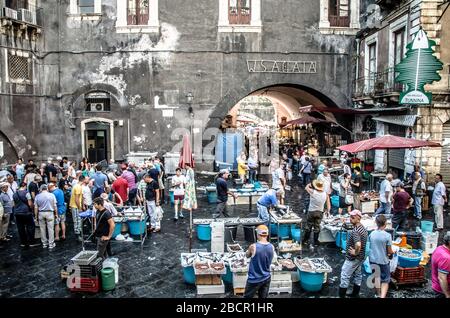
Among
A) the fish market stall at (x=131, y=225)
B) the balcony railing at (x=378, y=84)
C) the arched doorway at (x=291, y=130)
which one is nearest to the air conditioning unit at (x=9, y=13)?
the arched doorway at (x=291, y=130)

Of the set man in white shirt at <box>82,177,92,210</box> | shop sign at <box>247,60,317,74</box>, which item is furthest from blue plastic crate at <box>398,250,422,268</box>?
shop sign at <box>247,60,317,74</box>

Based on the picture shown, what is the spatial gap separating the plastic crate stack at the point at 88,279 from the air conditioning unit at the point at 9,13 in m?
17.0

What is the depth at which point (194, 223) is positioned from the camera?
11836mm

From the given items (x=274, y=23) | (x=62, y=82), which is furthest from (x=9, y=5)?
(x=274, y=23)

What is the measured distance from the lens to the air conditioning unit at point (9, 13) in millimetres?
20516

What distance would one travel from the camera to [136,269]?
9.63 m

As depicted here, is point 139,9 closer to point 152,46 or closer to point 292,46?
point 152,46

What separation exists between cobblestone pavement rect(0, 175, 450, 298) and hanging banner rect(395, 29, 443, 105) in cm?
744

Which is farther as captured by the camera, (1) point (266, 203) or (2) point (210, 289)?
(1) point (266, 203)

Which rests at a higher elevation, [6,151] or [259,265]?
[6,151]

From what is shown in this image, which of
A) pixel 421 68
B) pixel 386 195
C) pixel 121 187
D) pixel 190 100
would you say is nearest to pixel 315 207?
pixel 386 195

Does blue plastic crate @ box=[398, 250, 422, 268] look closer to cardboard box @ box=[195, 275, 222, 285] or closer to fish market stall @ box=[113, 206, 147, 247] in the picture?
cardboard box @ box=[195, 275, 222, 285]

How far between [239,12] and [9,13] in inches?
452

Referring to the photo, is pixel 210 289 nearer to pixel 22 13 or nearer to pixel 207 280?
pixel 207 280
